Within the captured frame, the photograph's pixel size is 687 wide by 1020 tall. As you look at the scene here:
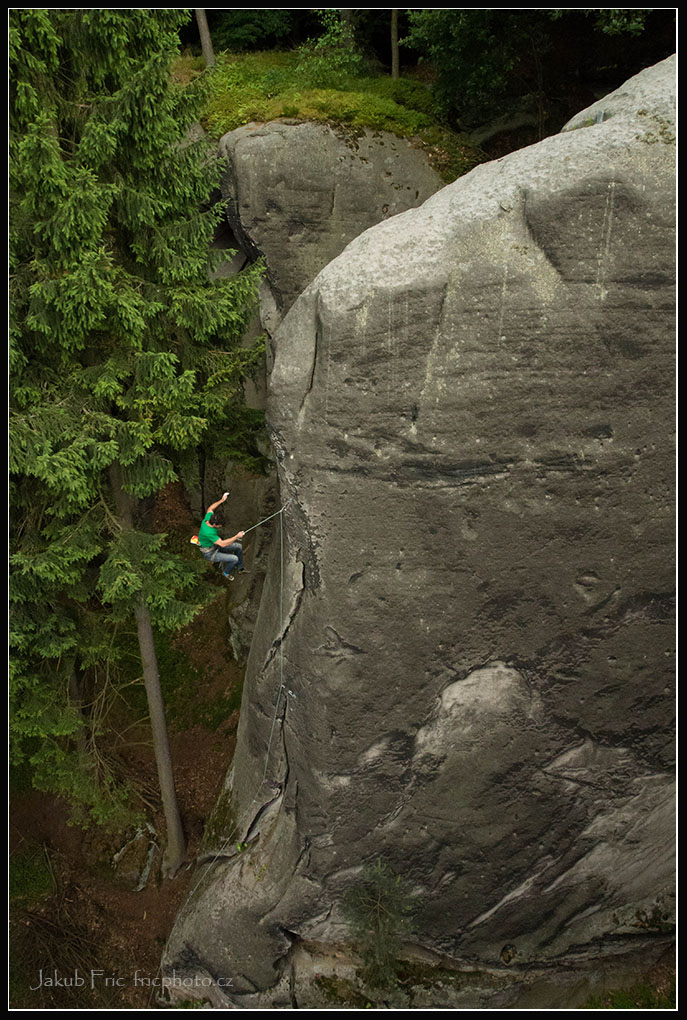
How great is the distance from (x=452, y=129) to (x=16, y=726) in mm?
12802

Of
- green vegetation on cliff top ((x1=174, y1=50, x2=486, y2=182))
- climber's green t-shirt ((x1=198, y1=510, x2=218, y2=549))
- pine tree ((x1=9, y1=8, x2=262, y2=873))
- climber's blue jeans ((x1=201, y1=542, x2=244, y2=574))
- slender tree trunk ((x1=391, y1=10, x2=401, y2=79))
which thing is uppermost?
slender tree trunk ((x1=391, y1=10, x2=401, y2=79))

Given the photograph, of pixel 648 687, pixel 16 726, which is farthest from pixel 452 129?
pixel 16 726

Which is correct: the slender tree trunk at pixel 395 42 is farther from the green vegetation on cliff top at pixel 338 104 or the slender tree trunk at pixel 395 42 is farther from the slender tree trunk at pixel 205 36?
the slender tree trunk at pixel 205 36

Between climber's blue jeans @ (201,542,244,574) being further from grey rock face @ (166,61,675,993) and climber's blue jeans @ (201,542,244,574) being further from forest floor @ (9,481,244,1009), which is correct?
forest floor @ (9,481,244,1009)

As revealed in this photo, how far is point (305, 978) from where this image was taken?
11172 millimetres

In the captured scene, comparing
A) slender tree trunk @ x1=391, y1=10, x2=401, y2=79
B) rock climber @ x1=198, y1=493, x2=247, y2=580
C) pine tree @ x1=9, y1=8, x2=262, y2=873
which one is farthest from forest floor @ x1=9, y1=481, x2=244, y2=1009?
slender tree trunk @ x1=391, y1=10, x2=401, y2=79

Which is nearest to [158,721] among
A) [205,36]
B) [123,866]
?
[123,866]

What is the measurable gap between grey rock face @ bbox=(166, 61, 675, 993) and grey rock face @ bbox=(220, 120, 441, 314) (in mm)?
4354

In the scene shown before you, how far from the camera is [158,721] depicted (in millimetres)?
12508

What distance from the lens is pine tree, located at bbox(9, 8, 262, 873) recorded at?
887 centimetres

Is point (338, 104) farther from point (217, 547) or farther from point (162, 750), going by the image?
point (162, 750)

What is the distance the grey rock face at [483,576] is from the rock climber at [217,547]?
2.24 ft

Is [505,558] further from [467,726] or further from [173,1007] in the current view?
[173,1007]

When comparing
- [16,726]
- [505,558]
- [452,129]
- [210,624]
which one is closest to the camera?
[505,558]
